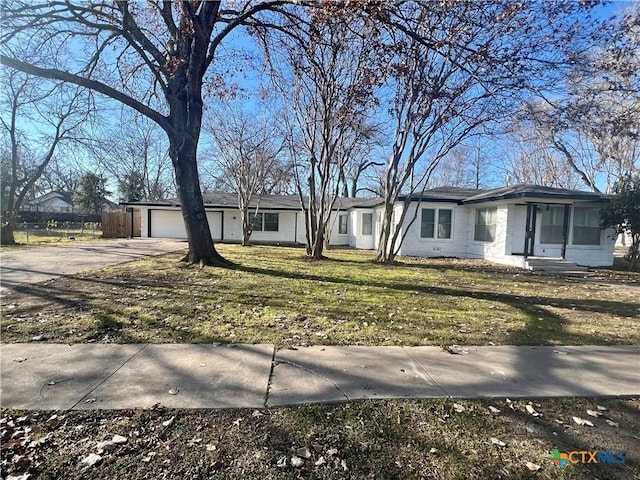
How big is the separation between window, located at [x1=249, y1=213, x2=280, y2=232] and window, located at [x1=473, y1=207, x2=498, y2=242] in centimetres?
1302

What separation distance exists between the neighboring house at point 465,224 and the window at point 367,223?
0.06 m

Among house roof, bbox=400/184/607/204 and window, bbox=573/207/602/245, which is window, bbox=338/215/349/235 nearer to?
house roof, bbox=400/184/607/204

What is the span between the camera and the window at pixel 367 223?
2055 centimetres

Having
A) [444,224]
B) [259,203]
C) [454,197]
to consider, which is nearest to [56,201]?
[259,203]

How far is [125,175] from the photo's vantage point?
3547 cm

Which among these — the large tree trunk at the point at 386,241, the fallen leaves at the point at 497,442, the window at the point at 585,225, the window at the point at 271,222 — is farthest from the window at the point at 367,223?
the fallen leaves at the point at 497,442

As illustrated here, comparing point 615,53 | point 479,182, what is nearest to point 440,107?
point 615,53

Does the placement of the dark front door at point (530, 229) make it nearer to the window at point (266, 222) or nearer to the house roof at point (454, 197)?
the house roof at point (454, 197)

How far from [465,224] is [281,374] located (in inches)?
627

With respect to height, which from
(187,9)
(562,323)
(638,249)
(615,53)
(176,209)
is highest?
(187,9)

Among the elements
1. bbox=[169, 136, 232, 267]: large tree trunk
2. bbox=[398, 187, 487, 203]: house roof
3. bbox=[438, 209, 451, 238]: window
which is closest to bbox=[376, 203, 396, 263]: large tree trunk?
bbox=[398, 187, 487, 203]: house roof

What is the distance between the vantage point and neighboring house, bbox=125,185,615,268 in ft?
44.4

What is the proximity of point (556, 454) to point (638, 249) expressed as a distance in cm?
1618

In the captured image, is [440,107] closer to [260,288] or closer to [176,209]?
[260,288]
